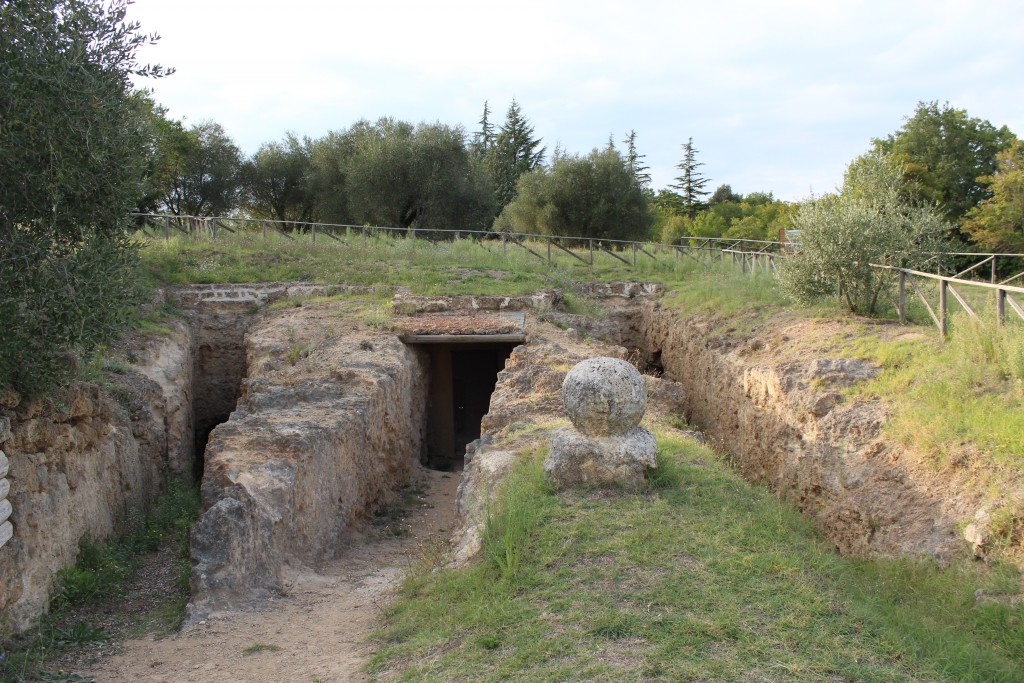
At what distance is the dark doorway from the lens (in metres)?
17.9

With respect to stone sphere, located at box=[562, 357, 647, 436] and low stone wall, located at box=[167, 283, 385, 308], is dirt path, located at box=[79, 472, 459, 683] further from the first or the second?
low stone wall, located at box=[167, 283, 385, 308]

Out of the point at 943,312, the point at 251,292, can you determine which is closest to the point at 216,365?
the point at 251,292

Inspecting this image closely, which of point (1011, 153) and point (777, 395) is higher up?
point (1011, 153)

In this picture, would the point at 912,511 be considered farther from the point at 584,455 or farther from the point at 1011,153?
the point at 1011,153

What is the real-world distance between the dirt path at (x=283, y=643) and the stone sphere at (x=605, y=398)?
7.32 ft

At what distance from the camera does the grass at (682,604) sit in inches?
Answer: 217

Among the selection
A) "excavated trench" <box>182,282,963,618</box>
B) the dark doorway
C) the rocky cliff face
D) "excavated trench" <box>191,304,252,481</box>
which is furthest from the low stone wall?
the rocky cliff face

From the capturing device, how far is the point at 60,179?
7.44m

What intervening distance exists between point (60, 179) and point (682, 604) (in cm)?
618

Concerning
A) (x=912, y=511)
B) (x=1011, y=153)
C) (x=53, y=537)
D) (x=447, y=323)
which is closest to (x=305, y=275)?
(x=447, y=323)

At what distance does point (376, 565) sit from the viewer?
9.88 meters

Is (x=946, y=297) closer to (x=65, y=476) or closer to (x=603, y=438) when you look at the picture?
(x=603, y=438)

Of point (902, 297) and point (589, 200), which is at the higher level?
point (589, 200)

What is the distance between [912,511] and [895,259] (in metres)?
6.72
